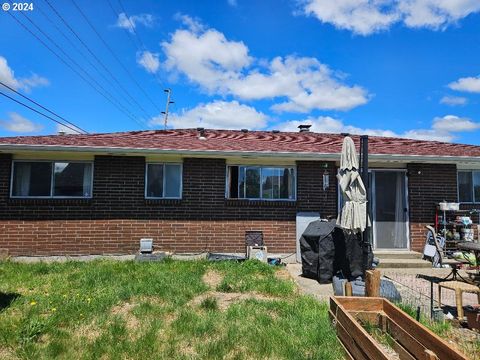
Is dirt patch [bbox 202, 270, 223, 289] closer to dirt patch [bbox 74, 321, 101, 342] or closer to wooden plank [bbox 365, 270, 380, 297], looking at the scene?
dirt patch [bbox 74, 321, 101, 342]

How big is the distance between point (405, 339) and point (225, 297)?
12.6ft

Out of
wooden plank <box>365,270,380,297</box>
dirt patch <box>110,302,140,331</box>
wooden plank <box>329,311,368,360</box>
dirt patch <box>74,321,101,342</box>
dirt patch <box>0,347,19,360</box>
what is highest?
wooden plank <box>365,270,380,297</box>

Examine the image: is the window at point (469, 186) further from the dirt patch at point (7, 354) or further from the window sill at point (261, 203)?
the dirt patch at point (7, 354)

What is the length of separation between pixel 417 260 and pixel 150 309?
772 cm

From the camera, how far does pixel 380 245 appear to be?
35.6ft

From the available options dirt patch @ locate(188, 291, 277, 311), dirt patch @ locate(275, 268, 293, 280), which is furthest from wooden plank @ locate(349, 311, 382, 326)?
dirt patch @ locate(275, 268, 293, 280)

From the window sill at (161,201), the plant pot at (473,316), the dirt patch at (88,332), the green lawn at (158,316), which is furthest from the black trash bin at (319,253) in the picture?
the dirt patch at (88,332)

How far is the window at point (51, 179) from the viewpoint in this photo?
1002cm

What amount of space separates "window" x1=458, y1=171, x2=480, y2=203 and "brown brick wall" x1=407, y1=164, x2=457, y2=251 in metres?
0.39

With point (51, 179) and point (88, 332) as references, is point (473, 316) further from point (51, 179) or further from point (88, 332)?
point (51, 179)

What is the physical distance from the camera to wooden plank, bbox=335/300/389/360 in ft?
8.47

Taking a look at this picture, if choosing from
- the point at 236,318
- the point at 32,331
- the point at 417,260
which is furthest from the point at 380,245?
the point at 32,331

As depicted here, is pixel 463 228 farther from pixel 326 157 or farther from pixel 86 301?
pixel 86 301

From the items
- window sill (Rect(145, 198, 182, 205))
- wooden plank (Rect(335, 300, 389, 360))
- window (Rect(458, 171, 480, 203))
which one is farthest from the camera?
window (Rect(458, 171, 480, 203))
